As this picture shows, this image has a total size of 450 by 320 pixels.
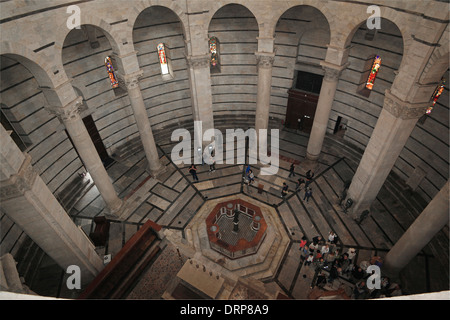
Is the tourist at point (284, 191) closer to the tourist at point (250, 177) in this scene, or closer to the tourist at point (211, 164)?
the tourist at point (250, 177)

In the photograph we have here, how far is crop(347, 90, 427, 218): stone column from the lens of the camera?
10.7m

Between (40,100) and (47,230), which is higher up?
(40,100)

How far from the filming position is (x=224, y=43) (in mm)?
17969

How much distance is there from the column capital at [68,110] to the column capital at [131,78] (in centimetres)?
254

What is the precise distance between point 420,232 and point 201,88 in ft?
39.0

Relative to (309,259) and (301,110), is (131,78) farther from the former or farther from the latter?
(309,259)

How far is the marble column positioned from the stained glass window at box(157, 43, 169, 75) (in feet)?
21.3

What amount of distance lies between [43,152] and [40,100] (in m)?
2.56

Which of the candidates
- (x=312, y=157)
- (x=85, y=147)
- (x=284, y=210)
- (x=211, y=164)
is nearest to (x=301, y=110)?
(x=312, y=157)

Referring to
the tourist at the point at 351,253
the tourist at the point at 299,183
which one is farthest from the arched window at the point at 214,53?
the tourist at the point at 351,253

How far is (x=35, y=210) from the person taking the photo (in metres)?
8.62

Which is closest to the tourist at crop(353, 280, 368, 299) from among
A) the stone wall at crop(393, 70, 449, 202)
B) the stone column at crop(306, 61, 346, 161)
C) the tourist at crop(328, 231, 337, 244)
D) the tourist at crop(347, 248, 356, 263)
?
the tourist at crop(347, 248, 356, 263)

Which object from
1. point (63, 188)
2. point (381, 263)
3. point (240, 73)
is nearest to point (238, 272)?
point (381, 263)

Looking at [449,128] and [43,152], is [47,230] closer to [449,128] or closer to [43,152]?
[43,152]
